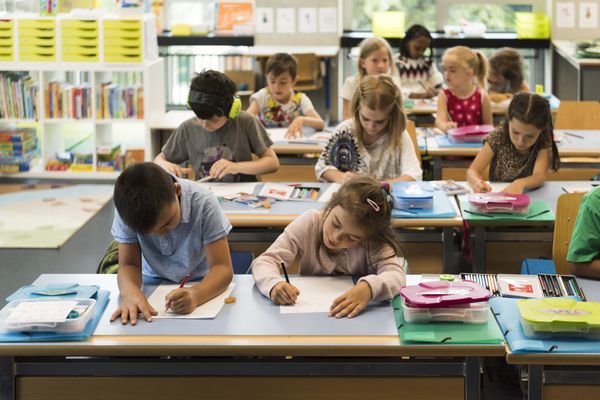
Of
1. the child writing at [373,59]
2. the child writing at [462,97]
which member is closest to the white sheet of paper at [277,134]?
the child writing at [373,59]

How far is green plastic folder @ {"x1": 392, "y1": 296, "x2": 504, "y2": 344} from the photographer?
2.66m

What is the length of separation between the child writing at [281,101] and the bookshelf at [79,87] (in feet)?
5.74

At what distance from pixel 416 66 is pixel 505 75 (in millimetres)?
1042

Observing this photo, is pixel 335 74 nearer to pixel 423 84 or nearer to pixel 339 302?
pixel 423 84

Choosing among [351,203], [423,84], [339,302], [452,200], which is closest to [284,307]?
[339,302]

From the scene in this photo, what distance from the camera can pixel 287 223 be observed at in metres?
4.07

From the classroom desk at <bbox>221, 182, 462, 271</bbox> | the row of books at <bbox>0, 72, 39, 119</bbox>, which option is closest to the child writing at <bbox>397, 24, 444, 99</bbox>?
the row of books at <bbox>0, 72, 39, 119</bbox>

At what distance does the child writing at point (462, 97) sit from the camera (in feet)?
20.5

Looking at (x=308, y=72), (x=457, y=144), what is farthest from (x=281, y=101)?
(x=308, y=72)

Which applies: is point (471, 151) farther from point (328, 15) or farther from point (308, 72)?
point (328, 15)

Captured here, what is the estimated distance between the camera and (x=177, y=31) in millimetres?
10078

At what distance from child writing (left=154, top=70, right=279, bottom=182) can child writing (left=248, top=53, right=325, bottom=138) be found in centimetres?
135

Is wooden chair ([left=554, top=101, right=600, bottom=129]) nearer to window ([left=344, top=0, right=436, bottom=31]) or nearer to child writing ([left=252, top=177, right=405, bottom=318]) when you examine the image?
child writing ([left=252, top=177, right=405, bottom=318])

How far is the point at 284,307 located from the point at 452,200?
160 cm
